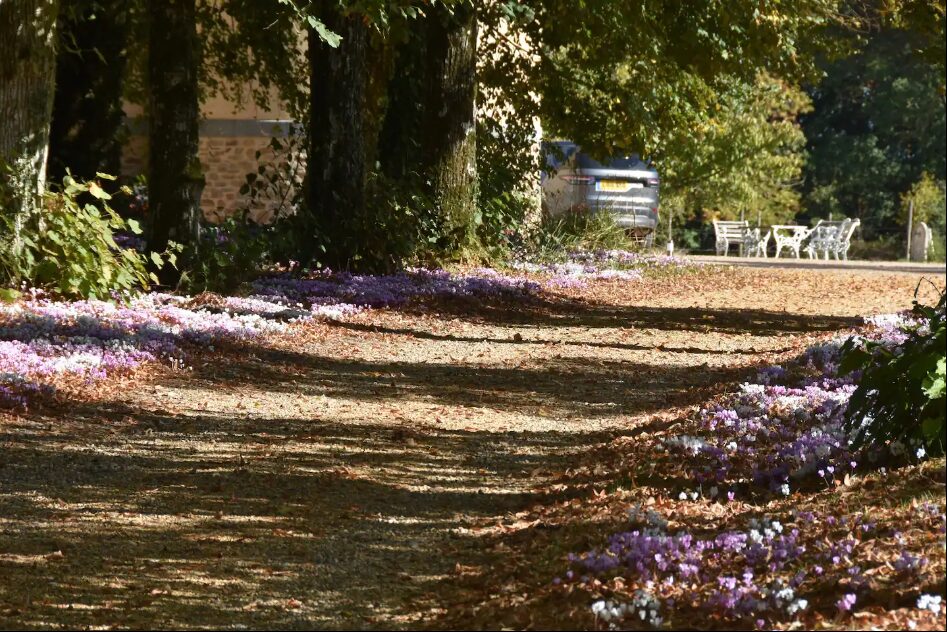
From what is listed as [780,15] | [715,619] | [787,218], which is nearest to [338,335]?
[780,15]

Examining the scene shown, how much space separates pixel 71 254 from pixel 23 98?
5.39 feet

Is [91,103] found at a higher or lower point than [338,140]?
higher

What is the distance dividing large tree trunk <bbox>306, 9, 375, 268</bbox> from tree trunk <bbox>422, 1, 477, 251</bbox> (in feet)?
5.42

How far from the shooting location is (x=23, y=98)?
41.4ft

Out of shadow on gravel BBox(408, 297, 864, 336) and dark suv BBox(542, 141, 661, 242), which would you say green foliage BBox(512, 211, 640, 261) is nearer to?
shadow on gravel BBox(408, 297, 864, 336)

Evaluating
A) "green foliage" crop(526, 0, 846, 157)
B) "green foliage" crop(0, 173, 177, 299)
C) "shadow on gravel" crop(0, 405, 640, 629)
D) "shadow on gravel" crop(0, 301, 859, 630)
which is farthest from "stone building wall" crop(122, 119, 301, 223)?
"shadow on gravel" crop(0, 405, 640, 629)

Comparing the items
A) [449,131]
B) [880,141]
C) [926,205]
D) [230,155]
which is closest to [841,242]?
[926,205]

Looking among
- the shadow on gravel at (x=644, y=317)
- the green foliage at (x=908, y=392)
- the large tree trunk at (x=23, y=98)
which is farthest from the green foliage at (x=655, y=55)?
the green foliage at (x=908, y=392)

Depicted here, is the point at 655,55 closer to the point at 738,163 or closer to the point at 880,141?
the point at 738,163

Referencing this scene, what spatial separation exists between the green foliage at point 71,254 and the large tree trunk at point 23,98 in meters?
0.19

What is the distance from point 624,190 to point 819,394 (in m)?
21.8

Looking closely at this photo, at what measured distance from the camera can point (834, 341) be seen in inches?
448

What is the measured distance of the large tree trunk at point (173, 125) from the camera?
13.4 m

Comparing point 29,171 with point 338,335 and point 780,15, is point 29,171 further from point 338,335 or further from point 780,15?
point 780,15
